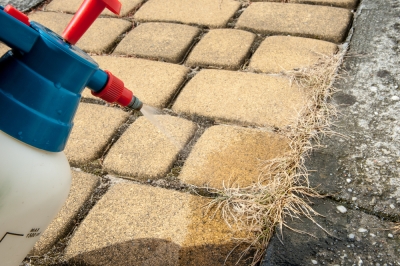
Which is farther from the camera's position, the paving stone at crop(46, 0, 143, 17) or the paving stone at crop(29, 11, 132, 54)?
the paving stone at crop(46, 0, 143, 17)

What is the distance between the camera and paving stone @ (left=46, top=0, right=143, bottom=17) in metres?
2.46

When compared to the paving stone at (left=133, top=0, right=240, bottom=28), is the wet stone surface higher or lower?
lower

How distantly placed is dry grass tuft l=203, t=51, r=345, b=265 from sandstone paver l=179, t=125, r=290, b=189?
3 centimetres

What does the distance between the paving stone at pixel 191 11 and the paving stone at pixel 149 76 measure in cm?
41

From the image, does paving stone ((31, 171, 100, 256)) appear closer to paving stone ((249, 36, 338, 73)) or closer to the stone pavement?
the stone pavement

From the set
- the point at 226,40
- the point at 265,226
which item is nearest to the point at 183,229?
the point at 265,226

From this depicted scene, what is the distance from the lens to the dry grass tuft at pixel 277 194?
1234mm

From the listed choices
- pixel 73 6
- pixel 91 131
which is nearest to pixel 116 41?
pixel 73 6

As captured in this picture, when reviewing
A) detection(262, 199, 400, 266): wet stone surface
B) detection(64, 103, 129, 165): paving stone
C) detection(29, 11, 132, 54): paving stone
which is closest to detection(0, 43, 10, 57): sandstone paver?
detection(29, 11, 132, 54): paving stone

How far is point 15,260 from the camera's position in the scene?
85 centimetres

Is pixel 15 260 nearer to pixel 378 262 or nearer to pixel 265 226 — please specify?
pixel 265 226

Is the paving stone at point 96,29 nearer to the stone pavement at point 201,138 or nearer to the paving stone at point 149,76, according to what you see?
the stone pavement at point 201,138

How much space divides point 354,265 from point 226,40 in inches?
50.2

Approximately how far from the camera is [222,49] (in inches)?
79.8
